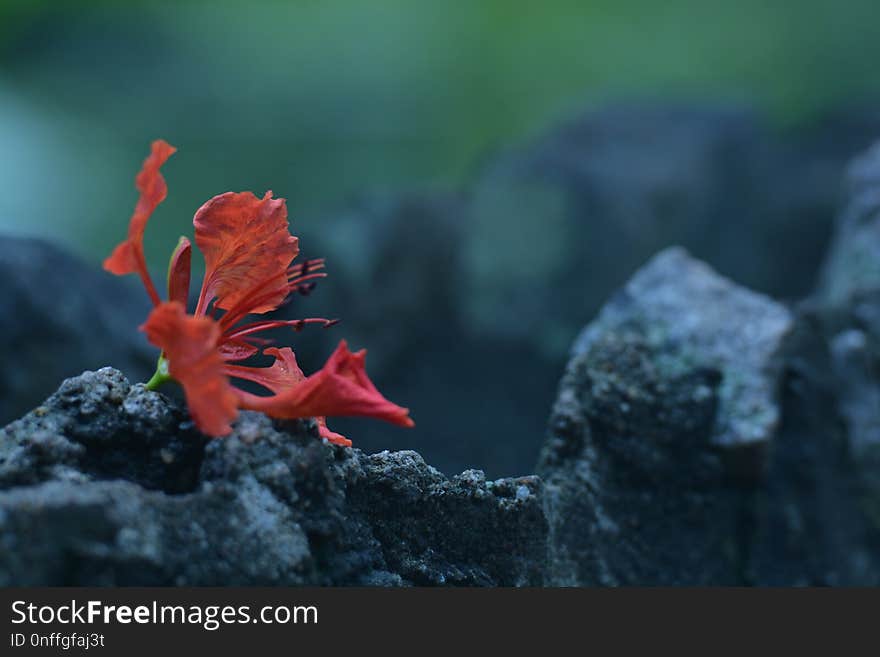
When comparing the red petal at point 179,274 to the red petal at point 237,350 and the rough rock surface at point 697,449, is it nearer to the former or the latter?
the red petal at point 237,350

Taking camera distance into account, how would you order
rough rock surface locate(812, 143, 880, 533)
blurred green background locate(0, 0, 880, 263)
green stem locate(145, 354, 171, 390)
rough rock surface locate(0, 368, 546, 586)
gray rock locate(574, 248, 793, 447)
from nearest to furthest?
1. rough rock surface locate(0, 368, 546, 586)
2. green stem locate(145, 354, 171, 390)
3. gray rock locate(574, 248, 793, 447)
4. rough rock surface locate(812, 143, 880, 533)
5. blurred green background locate(0, 0, 880, 263)

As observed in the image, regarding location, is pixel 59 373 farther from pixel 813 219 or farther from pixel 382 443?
pixel 813 219

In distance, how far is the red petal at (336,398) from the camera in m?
0.67

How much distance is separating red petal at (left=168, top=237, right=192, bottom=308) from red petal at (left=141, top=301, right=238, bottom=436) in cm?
10

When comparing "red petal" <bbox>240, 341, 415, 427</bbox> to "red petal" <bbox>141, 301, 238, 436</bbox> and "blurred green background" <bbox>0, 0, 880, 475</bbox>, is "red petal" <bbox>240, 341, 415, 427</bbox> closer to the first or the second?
"red petal" <bbox>141, 301, 238, 436</bbox>

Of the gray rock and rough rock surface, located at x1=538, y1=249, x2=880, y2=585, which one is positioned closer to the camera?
rough rock surface, located at x1=538, y1=249, x2=880, y2=585

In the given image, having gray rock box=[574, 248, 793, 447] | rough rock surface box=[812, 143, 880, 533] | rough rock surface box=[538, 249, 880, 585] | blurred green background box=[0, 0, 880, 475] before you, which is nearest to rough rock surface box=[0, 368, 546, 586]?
rough rock surface box=[538, 249, 880, 585]

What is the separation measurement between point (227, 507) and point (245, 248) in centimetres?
24

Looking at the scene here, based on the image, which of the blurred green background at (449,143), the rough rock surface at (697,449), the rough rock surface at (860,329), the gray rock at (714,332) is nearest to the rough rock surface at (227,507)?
the rough rock surface at (697,449)

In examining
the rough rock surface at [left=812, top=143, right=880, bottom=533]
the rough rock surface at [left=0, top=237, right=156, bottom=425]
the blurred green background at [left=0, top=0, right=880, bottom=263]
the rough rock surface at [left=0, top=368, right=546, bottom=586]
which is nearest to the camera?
the rough rock surface at [left=0, top=368, right=546, bottom=586]

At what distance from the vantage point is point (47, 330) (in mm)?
1629

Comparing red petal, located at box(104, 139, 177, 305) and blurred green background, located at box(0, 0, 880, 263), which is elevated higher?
blurred green background, located at box(0, 0, 880, 263)

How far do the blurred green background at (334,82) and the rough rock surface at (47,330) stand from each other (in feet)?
1.17

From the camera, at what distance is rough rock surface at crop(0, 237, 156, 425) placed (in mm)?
1612
